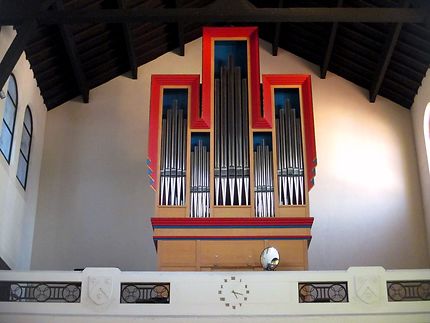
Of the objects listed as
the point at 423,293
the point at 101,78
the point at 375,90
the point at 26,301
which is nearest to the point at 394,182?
the point at 375,90

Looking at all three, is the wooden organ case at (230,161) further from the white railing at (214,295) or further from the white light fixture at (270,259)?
the white railing at (214,295)

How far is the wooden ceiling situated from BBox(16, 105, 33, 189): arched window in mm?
803

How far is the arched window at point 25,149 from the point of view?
14312 mm

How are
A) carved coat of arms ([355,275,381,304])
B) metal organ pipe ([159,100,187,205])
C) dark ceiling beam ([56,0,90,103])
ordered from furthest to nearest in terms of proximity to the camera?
1. dark ceiling beam ([56,0,90,103])
2. metal organ pipe ([159,100,187,205])
3. carved coat of arms ([355,275,381,304])

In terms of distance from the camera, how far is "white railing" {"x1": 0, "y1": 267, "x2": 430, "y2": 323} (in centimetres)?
1070

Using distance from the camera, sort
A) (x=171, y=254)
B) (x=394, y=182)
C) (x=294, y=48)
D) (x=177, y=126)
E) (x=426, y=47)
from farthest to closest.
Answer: (x=294, y=48) < (x=394, y=182) < (x=426, y=47) < (x=177, y=126) < (x=171, y=254)

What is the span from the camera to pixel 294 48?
16531mm

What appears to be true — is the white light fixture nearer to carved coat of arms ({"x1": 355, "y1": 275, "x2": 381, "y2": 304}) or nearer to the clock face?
the clock face

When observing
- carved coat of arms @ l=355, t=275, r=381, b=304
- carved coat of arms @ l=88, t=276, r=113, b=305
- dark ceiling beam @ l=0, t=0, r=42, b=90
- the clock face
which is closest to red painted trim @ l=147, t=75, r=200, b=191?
dark ceiling beam @ l=0, t=0, r=42, b=90

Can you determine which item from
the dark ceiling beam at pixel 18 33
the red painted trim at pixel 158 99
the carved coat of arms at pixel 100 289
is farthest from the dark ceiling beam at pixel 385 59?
the carved coat of arms at pixel 100 289

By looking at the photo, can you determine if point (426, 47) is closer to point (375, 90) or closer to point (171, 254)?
point (375, 90)

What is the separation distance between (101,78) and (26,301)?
6.51 metres

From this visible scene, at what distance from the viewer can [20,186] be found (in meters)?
14.2

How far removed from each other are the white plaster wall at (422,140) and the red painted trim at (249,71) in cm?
355
